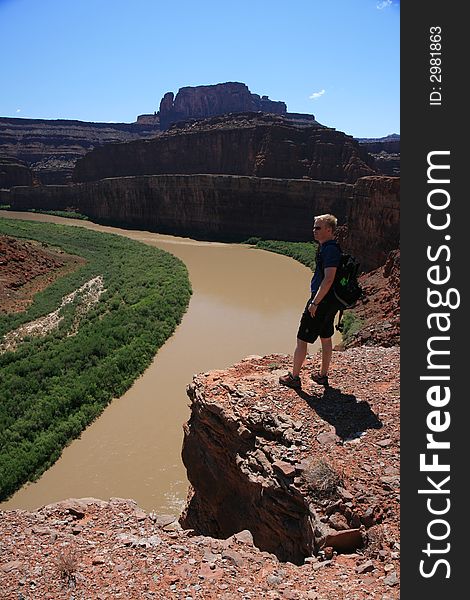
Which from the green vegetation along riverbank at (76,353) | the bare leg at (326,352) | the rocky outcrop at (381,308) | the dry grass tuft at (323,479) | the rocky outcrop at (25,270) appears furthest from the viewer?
the rocky outcrop at (25,270)

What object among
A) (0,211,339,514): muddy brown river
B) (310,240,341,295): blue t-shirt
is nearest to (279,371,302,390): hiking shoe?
(310,240,341,295): blue t-shirt

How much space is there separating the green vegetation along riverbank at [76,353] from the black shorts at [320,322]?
Result: 6.47 m

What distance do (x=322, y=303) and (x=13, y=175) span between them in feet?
224

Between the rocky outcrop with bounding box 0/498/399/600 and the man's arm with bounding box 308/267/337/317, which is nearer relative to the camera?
the rocky outcrop with bounding box 0/498/399/600

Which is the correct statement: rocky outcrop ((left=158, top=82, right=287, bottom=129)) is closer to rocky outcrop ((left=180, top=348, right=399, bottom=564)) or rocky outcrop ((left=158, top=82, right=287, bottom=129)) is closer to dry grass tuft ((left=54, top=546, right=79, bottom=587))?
rocky outcrop ((left=180, top=348, right=399, bottom=564))

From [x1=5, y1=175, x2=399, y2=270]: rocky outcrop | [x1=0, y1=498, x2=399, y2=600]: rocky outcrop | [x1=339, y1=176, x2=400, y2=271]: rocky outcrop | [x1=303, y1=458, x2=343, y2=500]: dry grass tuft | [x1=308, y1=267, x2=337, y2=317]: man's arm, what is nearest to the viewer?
[x1=0, y1=498, x2=399, y2=600]: rocky outcrop

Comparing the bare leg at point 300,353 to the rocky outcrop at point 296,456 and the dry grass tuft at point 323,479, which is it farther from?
the dry grass tuft at point 323,479

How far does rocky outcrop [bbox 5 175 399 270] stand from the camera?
35375 mm

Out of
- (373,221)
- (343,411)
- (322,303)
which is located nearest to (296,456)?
(343,411)

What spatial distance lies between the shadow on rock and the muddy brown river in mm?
4089

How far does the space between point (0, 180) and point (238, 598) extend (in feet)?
230

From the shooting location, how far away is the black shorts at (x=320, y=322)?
17.4ft

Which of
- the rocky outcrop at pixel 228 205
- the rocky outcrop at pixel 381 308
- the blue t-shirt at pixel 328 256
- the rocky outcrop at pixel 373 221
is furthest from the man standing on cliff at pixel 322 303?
the rocky outcrop at pixel 228 205

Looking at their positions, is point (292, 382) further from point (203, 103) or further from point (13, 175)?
point (203, 103)
